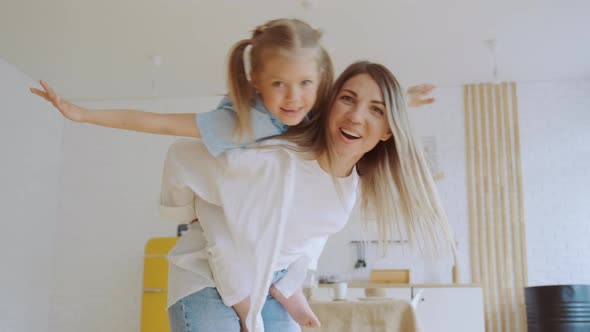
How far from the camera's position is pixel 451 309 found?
5707mm

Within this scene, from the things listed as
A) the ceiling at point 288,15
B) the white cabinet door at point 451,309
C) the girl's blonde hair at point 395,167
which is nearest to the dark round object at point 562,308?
the white cabinet door at point 451,309

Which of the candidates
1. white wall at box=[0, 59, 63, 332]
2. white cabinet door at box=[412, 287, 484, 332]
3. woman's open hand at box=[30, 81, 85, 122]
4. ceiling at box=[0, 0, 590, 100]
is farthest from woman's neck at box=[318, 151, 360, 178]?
white wall at box=[0, 59, 63, 332]

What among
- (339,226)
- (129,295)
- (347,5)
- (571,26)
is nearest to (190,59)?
(347,5)

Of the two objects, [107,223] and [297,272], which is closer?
[297,272]

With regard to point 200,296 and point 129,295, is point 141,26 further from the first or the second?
point 200,296

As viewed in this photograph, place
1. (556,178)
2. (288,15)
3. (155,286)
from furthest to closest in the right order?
(556,178) < (155,286) < (288,15)

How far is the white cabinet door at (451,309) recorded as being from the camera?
5547 millimetres

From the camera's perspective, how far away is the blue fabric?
155 cm

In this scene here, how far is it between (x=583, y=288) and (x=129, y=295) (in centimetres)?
470

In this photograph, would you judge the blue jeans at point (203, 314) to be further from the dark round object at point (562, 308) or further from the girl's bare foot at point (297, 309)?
the dark round object at point (562, 308)

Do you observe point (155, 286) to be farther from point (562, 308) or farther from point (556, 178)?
point (556, 178)

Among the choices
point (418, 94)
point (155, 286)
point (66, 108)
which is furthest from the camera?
point (155, 286)

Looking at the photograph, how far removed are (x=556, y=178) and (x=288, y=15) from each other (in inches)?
136

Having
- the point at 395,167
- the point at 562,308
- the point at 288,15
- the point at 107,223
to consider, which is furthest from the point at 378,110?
the point at 107,223
